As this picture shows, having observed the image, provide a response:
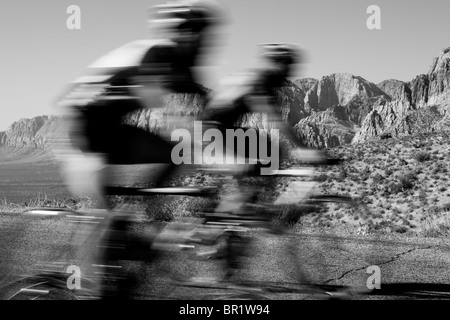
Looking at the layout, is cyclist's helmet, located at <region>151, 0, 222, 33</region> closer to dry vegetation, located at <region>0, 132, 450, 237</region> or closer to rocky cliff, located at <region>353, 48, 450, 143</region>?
dry vegetation, located at <region>0, 132, 450, 237</region>

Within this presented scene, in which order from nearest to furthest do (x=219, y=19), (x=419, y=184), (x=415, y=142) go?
(x=219, y=19)
(x=419, y=184)
(x=415, y=142)

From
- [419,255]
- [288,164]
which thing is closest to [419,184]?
[419,255]

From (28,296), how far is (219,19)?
7.15 ft

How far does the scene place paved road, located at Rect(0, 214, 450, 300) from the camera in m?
3.09

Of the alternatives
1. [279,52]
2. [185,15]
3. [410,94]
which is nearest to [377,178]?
[279,52]

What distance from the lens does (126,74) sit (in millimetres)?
2434

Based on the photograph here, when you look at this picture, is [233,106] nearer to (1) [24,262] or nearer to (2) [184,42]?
(2) [184,42]

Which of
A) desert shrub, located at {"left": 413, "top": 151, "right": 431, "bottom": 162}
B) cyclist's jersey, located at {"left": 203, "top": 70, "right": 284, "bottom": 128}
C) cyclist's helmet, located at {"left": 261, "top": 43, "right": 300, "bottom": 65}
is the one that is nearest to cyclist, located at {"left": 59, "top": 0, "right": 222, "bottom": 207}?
cyclist's jersey, located at {"left": 203, "top": 70, "right": 284, "bottom": 128}

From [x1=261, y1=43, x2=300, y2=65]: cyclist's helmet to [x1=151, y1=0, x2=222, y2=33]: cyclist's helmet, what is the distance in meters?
0.54

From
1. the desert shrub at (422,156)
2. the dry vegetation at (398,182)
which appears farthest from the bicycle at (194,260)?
the desert shrub at (422,156)

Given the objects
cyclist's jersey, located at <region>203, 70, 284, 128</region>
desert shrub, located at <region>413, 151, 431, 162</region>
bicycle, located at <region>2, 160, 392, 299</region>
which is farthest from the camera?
desert shrub, located at <region>413, 151, 431, 162</region>

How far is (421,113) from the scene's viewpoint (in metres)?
66.8

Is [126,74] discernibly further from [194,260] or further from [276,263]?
[276,263]

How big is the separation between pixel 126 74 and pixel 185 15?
57cm
